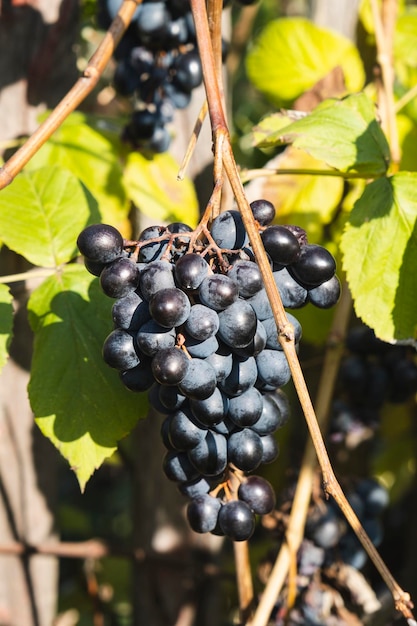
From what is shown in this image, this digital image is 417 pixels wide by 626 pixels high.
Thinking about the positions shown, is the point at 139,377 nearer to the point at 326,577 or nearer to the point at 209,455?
the point at 209,455

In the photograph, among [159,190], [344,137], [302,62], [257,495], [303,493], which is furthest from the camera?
[302,62]

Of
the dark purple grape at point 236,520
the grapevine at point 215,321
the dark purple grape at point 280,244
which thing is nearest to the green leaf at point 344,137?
the grapevine at point 215,321

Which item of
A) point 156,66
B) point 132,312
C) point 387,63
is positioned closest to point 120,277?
point 132,312

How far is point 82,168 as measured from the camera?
136 cm

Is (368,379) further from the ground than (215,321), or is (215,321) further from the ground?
(215,321)

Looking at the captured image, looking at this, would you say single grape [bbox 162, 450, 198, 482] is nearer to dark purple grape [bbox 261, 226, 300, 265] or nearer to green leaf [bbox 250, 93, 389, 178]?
dark purple grape [bbox 261, 226, 300, 265]

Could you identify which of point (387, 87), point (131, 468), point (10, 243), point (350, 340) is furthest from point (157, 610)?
point (387, 87)

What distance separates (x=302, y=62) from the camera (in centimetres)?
165

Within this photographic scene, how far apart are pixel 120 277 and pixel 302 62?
1.10 metres

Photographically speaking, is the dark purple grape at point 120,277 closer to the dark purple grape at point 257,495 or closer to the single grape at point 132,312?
the single grape at point 132,312

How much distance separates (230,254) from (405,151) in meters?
0.81

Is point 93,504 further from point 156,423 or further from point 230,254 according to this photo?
point 230,254

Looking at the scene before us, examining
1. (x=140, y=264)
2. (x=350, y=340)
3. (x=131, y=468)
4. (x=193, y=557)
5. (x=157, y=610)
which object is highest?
(x=140, y=264)

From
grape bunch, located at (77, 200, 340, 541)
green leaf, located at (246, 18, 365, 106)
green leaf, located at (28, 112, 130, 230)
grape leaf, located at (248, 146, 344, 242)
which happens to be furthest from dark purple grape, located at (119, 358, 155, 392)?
green leaf, located at (246, 18, 365, 106)
